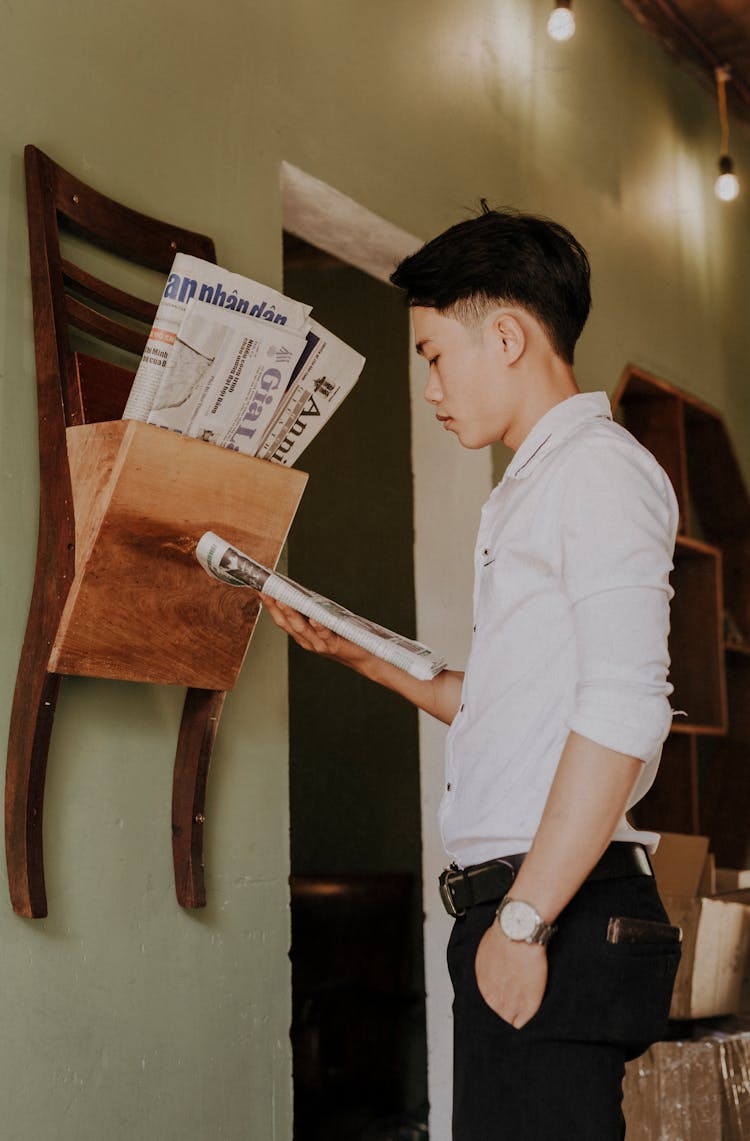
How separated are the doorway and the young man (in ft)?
7.18

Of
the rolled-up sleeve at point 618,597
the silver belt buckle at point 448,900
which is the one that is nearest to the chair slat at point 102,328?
the rolled-up sleeve at point 618,597

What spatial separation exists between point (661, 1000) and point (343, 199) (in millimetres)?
1593

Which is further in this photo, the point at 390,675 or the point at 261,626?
the point at 261,626

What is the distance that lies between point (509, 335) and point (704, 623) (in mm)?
2471

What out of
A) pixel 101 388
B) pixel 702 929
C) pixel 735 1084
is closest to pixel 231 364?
pixel 101 388

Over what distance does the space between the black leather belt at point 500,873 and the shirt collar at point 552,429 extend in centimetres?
42

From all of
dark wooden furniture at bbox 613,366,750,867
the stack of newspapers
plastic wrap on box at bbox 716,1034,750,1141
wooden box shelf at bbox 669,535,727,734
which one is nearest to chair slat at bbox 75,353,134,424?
the stack of newspapers

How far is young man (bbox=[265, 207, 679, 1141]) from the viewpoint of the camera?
3.80 ft

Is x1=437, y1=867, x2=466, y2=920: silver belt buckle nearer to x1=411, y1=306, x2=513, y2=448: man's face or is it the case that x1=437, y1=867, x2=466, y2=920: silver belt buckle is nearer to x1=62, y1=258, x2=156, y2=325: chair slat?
x1=411, y1=306, x2=513, y2=448: man's face

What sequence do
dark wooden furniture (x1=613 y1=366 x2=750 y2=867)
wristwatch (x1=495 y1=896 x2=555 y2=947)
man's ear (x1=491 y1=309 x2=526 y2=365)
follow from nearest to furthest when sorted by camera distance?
wristwatch (x1=495 y1=896 x2=555 y2=947)
man's ear (x1=491 y1=309 x2=526 y2=365)
dark wooden furniture (x1=613 y1=366 x2=750 y2=867)

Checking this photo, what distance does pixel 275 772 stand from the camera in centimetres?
199

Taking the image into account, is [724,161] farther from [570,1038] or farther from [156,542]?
[570,1038]

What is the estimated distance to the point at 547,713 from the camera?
49.8 inches

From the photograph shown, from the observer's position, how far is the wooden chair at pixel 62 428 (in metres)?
1.50
